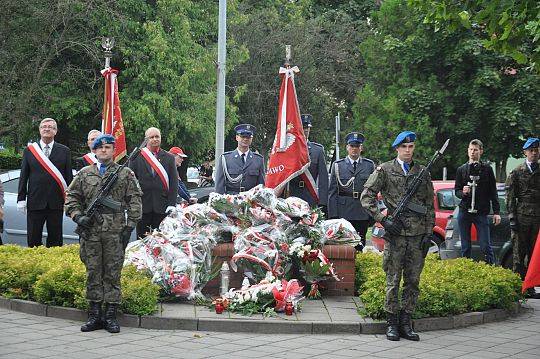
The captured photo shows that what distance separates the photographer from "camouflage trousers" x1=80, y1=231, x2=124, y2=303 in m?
9.77

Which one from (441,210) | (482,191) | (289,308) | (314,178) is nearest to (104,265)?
(289,308)

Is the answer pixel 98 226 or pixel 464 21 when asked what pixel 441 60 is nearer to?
pixel 464 21

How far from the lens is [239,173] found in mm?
12914

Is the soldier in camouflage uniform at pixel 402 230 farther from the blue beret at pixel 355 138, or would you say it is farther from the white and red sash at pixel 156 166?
the white and red sash at pixel 156 166

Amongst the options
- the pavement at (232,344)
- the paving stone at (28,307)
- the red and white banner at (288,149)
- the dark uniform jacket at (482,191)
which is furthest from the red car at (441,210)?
the paving stone at (28,307)

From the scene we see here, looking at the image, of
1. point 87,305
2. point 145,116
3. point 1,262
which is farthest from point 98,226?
point 145,116

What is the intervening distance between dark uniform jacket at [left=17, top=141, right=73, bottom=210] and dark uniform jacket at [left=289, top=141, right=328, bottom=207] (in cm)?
316

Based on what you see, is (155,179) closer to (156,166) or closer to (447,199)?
(156,166)

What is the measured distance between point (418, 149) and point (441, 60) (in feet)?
10.3

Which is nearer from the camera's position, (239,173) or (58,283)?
(58,283)

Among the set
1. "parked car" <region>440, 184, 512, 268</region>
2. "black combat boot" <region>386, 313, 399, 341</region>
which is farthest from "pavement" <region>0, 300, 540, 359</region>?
"parked car" <region>440, 184, 512, 268</region>

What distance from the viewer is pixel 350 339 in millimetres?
9711

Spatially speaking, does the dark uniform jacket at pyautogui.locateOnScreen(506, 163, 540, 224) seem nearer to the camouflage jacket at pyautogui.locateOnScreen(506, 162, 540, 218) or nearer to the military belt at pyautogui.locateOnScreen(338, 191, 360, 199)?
the camouflage jacket at pyautogui.locateOnScreen(506, 162, 540, 218)

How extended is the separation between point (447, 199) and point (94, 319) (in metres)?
9.21
